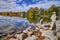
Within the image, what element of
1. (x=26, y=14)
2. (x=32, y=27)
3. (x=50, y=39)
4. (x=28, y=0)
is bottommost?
(x=50, y=39)

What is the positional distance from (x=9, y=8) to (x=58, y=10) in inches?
19.0

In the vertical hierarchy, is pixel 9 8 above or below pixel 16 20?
above

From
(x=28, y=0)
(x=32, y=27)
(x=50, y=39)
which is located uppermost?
(x=28, y=0)

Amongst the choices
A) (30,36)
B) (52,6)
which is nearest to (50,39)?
(30,36)

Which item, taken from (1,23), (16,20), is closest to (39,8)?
(16,20)

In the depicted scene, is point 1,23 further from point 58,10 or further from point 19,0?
point 58,10

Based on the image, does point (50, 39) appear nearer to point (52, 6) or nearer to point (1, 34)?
point (52, 6)

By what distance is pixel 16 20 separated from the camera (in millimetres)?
1380

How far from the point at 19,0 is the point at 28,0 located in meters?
0.09

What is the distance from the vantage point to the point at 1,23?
1390 mm

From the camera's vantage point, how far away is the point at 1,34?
4.50 ft

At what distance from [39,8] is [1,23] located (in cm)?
40

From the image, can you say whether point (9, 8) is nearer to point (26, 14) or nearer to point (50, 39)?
point (26, 14)

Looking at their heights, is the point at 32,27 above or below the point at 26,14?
below
